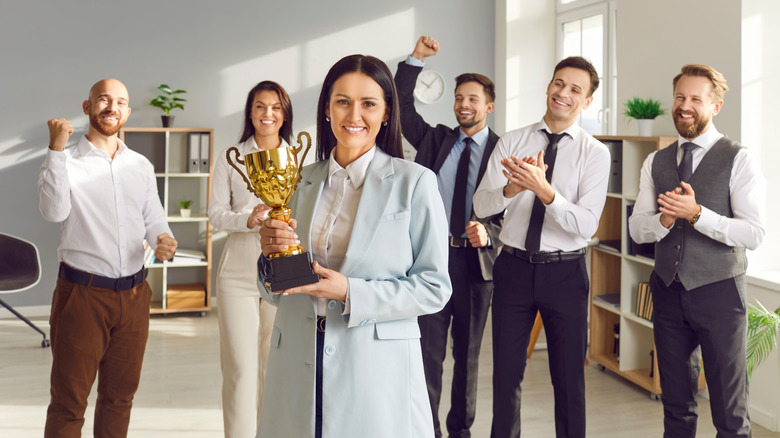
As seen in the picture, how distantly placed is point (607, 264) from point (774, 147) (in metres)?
1.31

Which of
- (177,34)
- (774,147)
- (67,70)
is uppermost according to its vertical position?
(177,34)

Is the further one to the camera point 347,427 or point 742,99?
point 742,99

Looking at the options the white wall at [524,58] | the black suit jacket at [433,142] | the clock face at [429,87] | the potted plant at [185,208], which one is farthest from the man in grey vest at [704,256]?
the potted plant at [185,208]

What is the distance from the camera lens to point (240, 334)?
2.98 metres

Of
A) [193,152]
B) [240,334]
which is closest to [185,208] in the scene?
[193,152]

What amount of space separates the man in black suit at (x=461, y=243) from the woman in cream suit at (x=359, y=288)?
1.37 meters

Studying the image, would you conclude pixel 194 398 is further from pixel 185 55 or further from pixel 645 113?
pixel 185 55

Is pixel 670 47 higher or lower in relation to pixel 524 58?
lower

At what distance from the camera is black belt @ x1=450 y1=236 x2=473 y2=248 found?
3.17m

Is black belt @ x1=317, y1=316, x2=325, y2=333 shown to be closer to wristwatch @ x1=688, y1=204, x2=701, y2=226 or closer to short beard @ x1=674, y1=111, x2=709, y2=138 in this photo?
wristwatch @ x1=688, y1=204, x2=701, y2=226

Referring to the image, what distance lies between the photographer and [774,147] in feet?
12.7

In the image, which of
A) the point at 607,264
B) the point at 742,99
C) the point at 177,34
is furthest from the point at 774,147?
the point at 177,34

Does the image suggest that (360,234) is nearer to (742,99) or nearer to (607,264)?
(742,99)

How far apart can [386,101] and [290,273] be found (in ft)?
1.66
